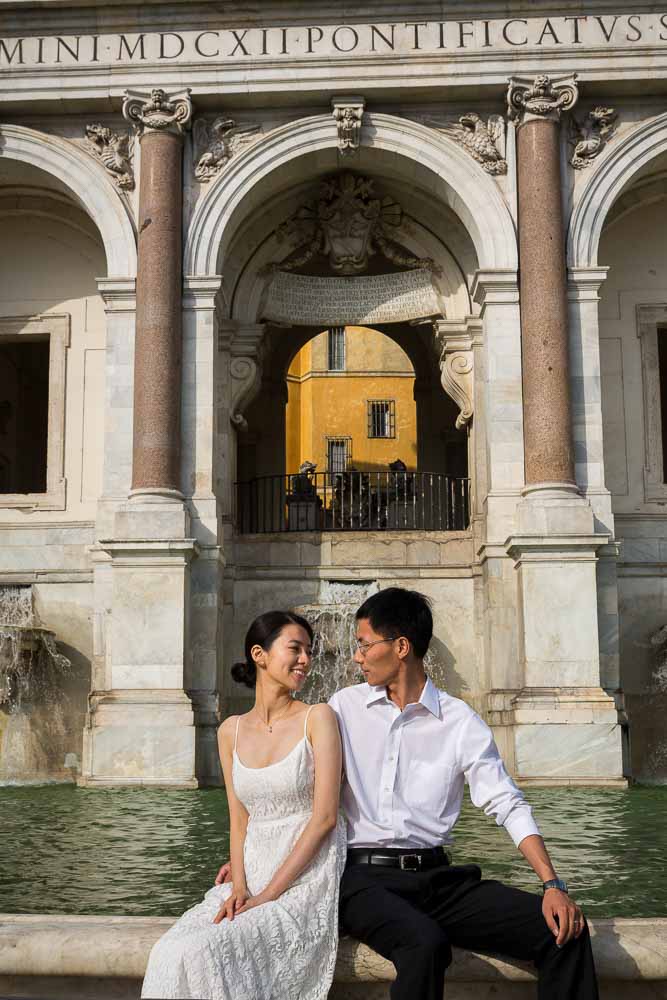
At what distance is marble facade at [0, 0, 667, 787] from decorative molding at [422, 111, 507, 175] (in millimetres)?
44

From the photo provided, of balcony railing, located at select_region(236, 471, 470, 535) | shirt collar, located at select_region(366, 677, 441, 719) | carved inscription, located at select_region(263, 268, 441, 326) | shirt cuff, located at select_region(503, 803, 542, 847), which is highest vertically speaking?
carved inscription, located at select_region(263, 268, 441, 326)

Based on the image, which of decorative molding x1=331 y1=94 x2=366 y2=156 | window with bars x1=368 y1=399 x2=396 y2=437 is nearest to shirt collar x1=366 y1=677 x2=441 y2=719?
decorative molding x1=331 y1=94 x2=366 y2=156

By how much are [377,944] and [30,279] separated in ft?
56.0

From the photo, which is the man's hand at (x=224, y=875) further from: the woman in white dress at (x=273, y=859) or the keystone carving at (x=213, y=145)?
the keystone carving at (x=213, y=145)

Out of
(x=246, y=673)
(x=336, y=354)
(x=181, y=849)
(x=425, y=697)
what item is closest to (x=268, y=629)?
(x=246, y=673)

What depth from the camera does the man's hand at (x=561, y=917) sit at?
405 cm

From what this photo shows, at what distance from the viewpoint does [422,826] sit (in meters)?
4.59

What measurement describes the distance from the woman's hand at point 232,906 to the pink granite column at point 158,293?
12224 mm

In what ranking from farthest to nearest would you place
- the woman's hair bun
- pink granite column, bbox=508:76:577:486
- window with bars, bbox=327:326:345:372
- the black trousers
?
window with bars, bbox=327:326:345:372 < pink granite column, bbox=508:76:577:486 < the woman's hair bun < the black trousers

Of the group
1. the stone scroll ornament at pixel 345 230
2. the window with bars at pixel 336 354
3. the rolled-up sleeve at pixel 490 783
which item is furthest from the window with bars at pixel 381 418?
the rolled-up sleeve at pixel 490 783

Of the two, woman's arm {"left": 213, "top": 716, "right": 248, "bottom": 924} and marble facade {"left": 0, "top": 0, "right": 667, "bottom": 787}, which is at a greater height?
marble facade {"left": 0, "top": 0, "right": 667, "bottom": 787}

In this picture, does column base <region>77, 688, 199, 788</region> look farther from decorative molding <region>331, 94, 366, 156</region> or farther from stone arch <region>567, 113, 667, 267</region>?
→ stone arch <region>567, 113, 667, 267</region>

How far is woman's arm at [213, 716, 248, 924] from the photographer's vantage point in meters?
4.25

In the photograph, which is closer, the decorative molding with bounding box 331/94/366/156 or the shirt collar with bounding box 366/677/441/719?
the shirt collar with bounding box 366/677/441/719
